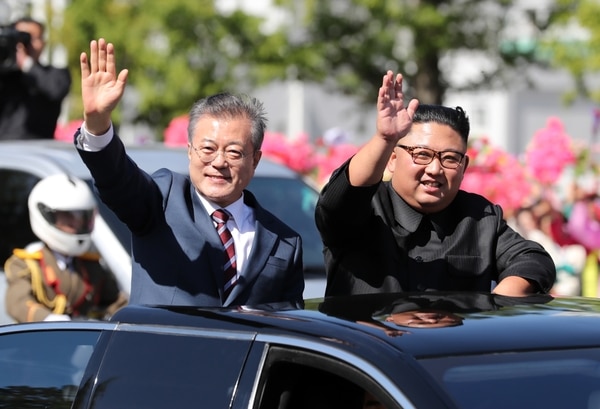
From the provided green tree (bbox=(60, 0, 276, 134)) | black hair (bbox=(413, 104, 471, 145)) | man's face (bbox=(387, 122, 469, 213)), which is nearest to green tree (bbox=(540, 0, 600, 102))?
green tree (bbox=(60, 0, 276, 134))

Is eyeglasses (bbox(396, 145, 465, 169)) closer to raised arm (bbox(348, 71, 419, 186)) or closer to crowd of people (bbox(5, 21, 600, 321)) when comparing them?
crowd of people (bbox(5, 21, 600, 321))

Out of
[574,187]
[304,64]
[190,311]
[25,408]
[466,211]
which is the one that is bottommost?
[25,408]

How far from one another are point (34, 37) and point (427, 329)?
305 inches

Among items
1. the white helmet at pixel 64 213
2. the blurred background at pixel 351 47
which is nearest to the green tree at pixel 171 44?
the blurred background at pixel 351 47

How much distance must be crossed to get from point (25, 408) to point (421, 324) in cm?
117

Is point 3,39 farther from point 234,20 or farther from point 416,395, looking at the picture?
point 234,20

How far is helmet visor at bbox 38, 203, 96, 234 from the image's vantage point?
22.5 feet

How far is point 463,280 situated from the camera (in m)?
4.55

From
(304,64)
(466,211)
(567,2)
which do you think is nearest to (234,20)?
(304,64)

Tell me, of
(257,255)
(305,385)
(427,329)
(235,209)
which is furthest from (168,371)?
(235,209)

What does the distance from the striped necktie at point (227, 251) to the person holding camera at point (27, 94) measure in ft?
18.7

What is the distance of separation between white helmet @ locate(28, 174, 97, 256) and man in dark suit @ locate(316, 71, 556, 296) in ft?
8.44

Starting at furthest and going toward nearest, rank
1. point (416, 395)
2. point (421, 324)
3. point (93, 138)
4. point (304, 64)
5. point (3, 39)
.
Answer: point (304, 64), point (3, 39), point (93, 138), point (421, 324), point (416, 395)

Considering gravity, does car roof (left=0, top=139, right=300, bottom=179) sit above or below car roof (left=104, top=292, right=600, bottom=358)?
above
